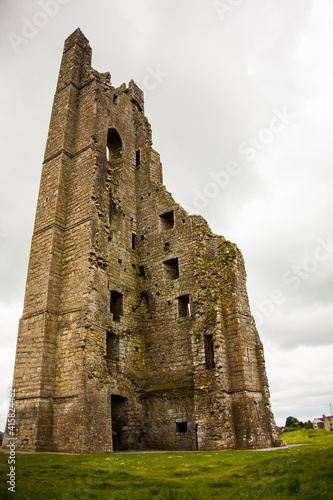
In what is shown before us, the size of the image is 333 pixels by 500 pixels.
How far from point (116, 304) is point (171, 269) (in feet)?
11.3

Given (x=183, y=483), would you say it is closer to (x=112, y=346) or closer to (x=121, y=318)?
(x=112, y=346)

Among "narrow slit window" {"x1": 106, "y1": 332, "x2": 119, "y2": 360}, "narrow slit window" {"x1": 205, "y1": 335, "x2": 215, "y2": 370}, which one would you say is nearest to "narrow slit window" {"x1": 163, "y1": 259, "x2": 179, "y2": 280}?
"narrow slit window" {"x1": 106, "y1": 332, "x2": 119, "y2": 360}

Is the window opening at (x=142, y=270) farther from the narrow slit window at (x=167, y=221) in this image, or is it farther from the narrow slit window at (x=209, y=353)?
the narrow slit window at (x=209, y=353)

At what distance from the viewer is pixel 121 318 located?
17859mm

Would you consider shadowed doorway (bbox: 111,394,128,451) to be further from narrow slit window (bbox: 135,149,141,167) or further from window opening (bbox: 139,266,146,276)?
narrow slit window (bbox: 135,149,141,167)

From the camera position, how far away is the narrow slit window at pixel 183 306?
18.2 m

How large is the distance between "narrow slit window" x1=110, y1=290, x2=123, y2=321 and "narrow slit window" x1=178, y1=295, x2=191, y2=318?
2.80 metres

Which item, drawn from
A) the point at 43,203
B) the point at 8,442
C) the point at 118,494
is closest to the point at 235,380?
the point at 8,442

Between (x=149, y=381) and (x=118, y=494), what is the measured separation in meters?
12.8

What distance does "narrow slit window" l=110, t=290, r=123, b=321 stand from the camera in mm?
18094

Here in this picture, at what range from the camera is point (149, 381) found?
17.7m

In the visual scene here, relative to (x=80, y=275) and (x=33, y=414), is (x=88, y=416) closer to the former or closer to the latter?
(x=33, y=414)

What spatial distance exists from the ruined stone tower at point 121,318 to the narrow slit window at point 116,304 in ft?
0.57

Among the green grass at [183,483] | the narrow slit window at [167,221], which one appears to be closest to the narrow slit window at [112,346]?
the narrow slit window at [167,221]
